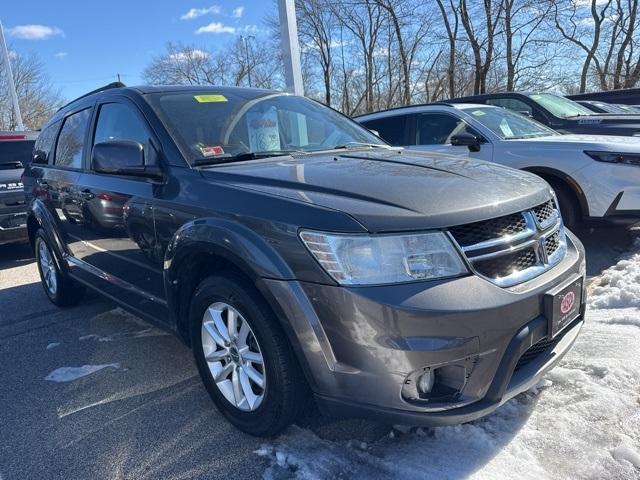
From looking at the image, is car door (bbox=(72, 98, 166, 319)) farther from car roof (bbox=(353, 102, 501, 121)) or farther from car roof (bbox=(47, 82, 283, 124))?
car roof (bbox=(353, 102, 501, 121))

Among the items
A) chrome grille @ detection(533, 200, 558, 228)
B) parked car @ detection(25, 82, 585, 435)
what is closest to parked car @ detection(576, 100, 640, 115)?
chrome grille @ detection(533, 200, 558, 228)

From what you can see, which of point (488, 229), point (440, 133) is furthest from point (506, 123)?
point (488, 229)

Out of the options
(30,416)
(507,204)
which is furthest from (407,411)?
(30,416)

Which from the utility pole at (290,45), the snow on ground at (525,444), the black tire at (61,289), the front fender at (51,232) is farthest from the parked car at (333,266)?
the utility pole at (290,45)

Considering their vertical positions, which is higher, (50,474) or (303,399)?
(303,399)

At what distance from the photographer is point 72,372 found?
3451 millimetres

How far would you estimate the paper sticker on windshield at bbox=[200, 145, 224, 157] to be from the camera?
9.43ft

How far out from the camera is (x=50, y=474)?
2.40m

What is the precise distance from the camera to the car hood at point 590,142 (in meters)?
5.19

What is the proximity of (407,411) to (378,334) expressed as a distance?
1.09 feet

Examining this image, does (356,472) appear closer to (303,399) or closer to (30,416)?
(303,399)

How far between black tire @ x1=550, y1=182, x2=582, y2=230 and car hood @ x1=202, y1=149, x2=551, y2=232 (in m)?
3.00

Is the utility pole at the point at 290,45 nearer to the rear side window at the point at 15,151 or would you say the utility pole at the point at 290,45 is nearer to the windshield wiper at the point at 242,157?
the rear side window at the point at 15,151

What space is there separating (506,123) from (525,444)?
16.1 feet
